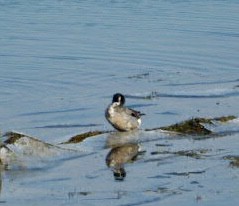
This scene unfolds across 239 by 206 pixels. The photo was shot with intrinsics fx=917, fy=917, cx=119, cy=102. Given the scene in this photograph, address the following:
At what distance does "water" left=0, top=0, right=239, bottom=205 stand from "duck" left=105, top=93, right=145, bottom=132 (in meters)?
0.89

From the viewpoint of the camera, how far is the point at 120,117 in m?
18.1

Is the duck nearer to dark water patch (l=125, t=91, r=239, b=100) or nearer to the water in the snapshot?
the water

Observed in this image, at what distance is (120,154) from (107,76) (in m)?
10.5

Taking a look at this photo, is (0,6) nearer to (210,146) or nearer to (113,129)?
(113,129)

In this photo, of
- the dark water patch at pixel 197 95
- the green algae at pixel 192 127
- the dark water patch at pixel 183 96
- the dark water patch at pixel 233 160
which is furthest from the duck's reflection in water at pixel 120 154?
the dark water patch at pixel 197 95

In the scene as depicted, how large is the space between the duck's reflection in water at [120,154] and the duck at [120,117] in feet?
0.80

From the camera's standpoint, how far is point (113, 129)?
18.8 meters

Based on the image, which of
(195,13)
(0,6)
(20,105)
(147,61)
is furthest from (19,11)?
(20,105)

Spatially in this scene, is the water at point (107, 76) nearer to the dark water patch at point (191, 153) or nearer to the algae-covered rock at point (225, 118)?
the dark water patch at point (191, 153)

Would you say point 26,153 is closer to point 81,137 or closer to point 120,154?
point 120,154

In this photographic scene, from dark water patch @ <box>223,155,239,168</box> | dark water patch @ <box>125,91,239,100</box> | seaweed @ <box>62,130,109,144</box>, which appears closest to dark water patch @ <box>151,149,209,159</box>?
dark water patch @ <box>223,155,239,168</box>

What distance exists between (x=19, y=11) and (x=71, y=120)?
21665 mm

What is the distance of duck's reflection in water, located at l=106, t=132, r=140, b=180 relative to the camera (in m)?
14.8

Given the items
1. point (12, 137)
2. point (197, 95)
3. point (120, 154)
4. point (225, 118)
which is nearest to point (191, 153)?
point (120, 154)
